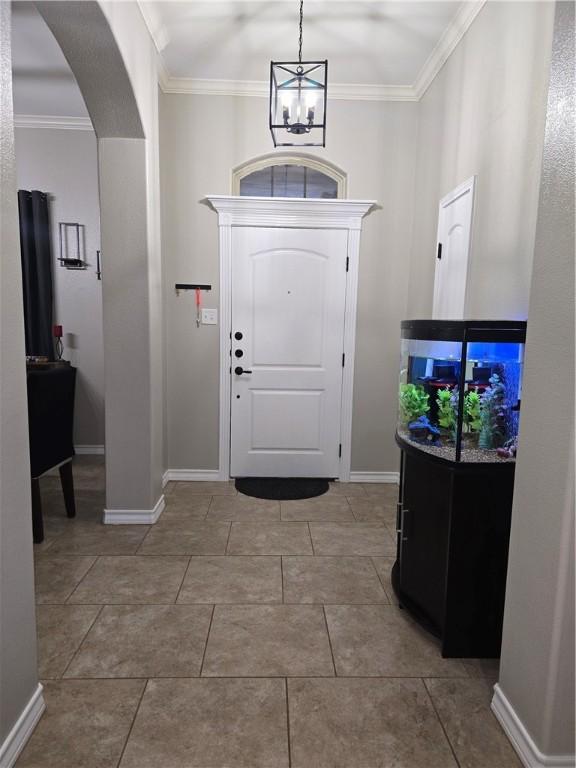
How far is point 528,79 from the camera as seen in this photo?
6.64 ft

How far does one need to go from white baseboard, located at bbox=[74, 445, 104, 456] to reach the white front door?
1548mm

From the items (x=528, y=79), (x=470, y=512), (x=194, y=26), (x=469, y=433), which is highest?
(x=194, y=26)

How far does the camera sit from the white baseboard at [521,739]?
4.49 feet

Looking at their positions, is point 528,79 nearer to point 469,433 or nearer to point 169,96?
point 469,433

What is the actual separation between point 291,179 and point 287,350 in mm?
1363

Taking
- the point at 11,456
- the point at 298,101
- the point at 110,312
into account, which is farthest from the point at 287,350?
the point at 11,456

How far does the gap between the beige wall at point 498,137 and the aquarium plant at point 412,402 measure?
0.56 meters

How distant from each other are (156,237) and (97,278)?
163 cm

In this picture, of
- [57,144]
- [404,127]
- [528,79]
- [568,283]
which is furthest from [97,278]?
[568,283]

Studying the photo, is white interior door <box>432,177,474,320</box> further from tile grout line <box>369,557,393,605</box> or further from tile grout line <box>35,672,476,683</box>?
tile grout line <box>35,672,476,683</box>

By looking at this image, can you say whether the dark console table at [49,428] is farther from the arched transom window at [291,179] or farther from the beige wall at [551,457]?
the beige wall at [551,457]

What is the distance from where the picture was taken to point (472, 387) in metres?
1.77

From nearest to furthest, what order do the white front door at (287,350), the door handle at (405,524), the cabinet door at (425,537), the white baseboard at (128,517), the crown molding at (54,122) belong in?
the cabinet door at (425,537) < the door handle at (405,524) < the white baseboard at (128,517) < the white front door at (287,350) < the crown molding at (54,122)

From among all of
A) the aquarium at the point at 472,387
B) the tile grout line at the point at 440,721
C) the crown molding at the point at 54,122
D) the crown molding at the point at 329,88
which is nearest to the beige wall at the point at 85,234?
the crown molding at the point at 54,122
